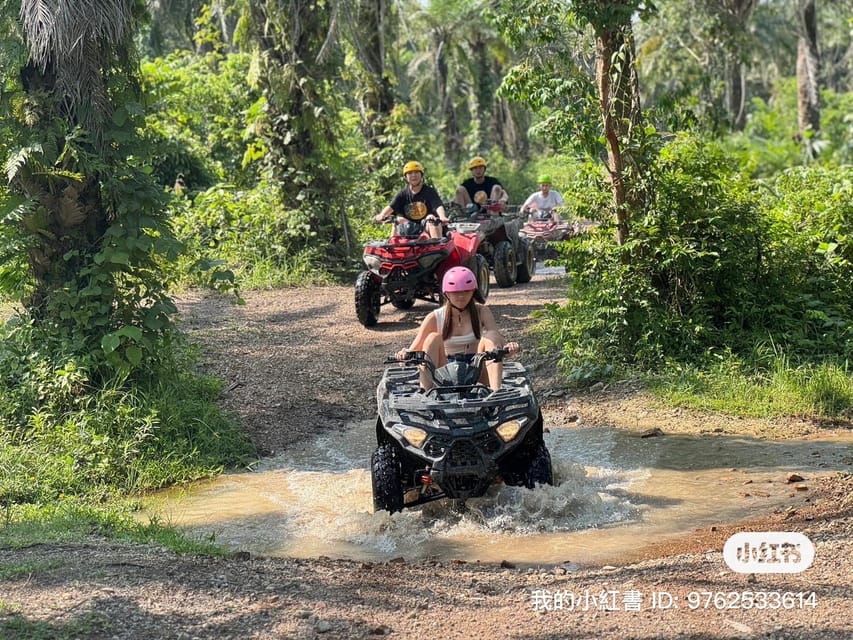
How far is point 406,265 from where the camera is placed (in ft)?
46.1

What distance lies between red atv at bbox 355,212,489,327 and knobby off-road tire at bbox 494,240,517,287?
2.52 metres

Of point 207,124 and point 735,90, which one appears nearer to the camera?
point 207,124

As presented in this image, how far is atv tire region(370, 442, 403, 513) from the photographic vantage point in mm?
7707

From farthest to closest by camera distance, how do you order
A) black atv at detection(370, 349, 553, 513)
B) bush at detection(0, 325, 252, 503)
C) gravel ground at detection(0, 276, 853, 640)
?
bush at detection(0, 325, 252, 503), black atv at detection(370, 349, 553, 513), gravel ground at detection(0, 276, 853, 640)

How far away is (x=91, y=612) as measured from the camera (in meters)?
5.49

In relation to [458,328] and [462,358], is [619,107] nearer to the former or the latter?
[458,328]

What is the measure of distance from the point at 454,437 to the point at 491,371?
0.88 metres

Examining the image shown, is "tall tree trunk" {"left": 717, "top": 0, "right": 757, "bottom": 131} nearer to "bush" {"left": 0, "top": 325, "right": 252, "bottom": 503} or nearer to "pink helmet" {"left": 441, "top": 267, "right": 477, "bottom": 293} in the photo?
"pink helmet" {"left": 441, "top": 267, "right": 477, "bottom": 293}

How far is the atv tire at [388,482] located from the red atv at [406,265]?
21.2 feet

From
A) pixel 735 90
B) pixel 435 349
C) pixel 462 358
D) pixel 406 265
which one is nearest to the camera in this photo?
pixel 462 358

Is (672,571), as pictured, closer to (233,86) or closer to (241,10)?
(241,10)

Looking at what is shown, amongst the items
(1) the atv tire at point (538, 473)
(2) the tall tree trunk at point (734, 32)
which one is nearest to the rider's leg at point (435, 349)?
(1) the atv tire at point (538, 473)

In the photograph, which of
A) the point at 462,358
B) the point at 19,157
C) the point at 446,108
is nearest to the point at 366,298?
the point at 19,157

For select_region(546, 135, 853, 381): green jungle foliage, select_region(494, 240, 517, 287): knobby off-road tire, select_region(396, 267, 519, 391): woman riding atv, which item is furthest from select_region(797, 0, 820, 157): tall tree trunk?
select_region(396, 267, 519, 391): woman riding atv
